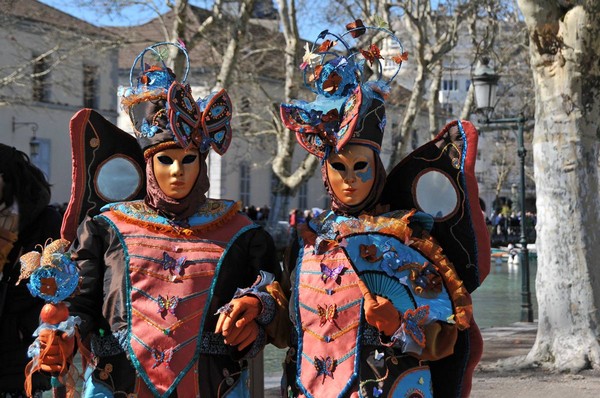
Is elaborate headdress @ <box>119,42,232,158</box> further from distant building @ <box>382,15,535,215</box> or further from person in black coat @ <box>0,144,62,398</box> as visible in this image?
distant building @ <box>382,15,535,215</box>

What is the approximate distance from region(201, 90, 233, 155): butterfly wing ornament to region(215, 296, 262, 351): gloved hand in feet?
2.60

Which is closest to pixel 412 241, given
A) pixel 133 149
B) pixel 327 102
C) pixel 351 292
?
pixel 351 292

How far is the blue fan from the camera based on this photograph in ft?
14.2

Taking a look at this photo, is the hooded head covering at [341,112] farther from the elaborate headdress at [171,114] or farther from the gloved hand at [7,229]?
the gloved hand at [7,229]

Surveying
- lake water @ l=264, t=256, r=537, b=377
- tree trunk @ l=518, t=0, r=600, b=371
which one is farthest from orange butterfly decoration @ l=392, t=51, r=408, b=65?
lake water @ l=264, t=256, r=537, b=377

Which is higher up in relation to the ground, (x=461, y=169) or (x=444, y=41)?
(x=444, y=41)

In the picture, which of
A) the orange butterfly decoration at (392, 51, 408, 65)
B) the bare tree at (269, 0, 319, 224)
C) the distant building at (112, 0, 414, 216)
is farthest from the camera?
the distant building at (112, 0, 414, 216)

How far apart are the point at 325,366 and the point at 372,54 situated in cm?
148

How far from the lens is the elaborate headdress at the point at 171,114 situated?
452cm

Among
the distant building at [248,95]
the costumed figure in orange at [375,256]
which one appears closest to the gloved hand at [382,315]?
the costumed figure in orange at [375,256]

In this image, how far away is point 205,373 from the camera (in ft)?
14.3

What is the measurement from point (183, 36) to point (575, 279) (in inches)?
399

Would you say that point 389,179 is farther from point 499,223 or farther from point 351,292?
point 499,223

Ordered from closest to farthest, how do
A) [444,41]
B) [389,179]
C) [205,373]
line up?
[205,373], [389,179], [444,41]
